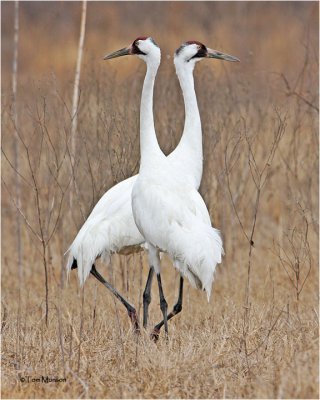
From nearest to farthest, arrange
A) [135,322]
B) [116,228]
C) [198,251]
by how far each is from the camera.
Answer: [198,251]
[135,322]
[116,228]

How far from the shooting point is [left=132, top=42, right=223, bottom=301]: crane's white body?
647 centimetres

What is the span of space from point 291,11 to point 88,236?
45.3 feet

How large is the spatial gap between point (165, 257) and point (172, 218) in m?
4.59

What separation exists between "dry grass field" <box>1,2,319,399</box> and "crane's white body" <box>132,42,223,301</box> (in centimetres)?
28

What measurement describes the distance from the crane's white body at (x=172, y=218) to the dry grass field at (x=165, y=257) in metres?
0.28

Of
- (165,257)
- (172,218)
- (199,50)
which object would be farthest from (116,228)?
(165,257)

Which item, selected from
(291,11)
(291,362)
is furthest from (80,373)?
(291,11)

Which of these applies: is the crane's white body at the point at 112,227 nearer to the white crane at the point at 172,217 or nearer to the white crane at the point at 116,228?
the white crane at the point at 116,228

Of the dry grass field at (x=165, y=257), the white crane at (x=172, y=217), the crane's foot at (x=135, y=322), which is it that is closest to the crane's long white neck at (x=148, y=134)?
the white crane at (x=172, y=217)

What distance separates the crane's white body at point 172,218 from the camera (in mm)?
6469

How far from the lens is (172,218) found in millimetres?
6504

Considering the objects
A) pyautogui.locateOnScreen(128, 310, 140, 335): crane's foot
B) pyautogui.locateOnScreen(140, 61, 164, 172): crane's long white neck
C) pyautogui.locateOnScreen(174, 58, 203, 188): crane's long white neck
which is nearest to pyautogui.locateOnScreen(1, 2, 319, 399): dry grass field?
pyautogui.locateOnScreen(128, 310, 140, 335): crane's foot

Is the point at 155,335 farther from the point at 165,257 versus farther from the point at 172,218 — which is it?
the point at 165,257

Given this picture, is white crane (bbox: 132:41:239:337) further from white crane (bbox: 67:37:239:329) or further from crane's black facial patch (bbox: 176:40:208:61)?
crane's black facial patch (bbox: 176:40:208:61)
